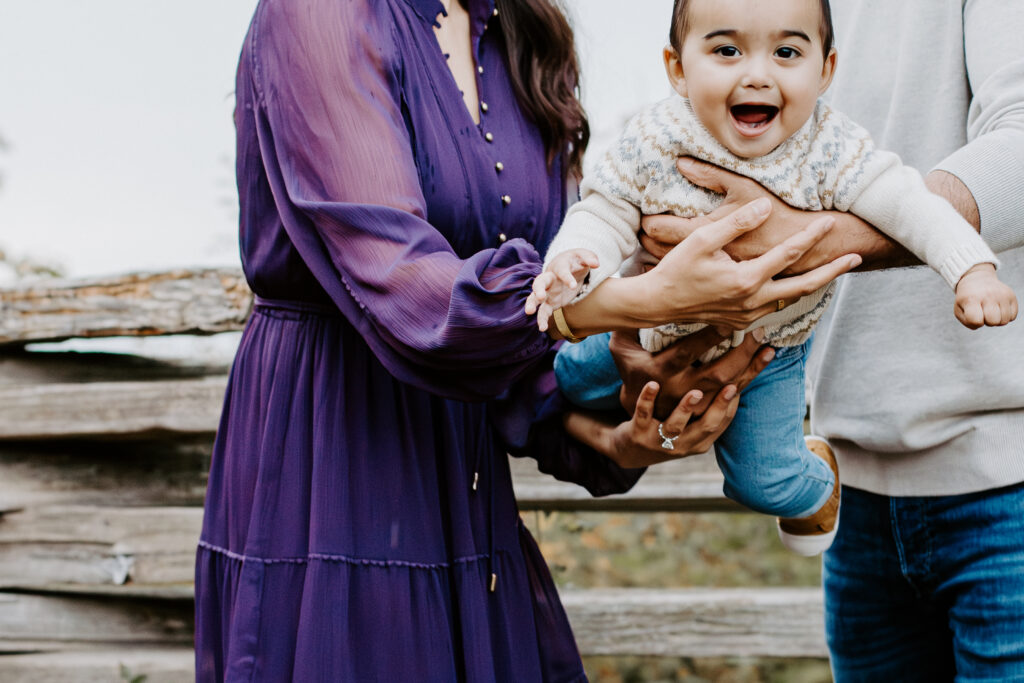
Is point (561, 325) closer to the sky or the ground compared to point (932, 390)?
closer to the sky

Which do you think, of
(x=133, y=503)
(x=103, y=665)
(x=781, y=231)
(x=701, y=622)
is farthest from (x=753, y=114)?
(x=103, y=665)

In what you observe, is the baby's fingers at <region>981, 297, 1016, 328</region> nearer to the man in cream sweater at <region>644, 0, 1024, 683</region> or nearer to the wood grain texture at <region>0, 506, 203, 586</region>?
the man in cream sweater at <region>644, 0, 1024, 683</region>

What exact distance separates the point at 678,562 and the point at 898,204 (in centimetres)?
416

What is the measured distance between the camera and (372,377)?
1.69m

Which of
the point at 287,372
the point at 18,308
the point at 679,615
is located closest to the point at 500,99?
the point at 287,372

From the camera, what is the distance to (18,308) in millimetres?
3350

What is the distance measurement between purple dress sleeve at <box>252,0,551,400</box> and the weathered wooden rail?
67.4 inches

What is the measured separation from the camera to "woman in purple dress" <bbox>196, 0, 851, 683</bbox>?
1.48 meters

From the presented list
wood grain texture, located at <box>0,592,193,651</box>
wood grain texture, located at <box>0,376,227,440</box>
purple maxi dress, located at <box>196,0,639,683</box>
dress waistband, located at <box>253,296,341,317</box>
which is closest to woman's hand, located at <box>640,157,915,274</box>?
purple maxi dress, located at <box>196,0,639,683</box>

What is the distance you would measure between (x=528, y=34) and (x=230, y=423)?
1065 mm

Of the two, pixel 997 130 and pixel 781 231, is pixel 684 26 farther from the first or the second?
pixel 997 130

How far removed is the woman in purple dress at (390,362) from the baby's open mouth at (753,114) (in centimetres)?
19

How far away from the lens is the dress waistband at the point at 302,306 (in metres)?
1.71

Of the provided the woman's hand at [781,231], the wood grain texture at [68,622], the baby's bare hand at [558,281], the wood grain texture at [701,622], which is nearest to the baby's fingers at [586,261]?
the baby's bare hand at [558,281]
